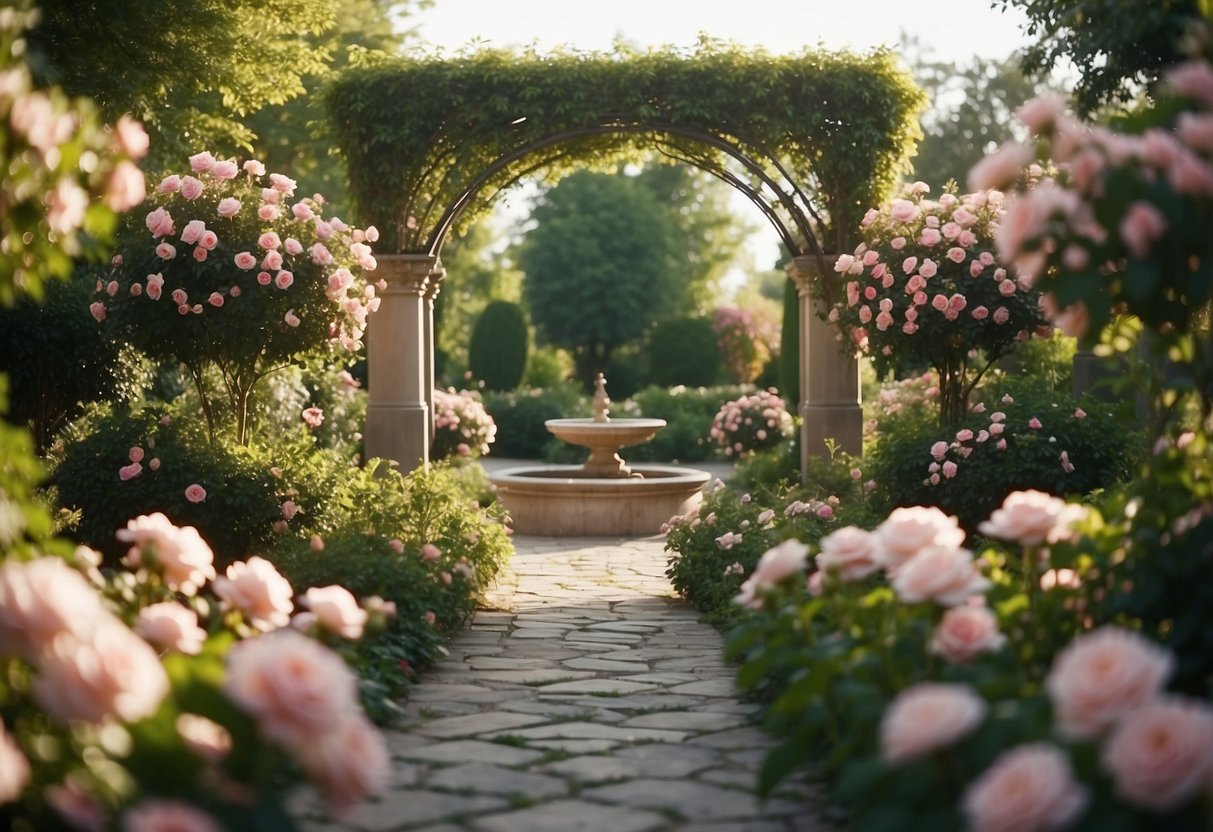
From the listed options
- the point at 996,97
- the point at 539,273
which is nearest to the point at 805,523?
the point at 539,273

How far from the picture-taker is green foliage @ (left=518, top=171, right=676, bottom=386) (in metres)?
31.3

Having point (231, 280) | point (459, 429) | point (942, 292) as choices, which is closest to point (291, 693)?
point (231, 280)

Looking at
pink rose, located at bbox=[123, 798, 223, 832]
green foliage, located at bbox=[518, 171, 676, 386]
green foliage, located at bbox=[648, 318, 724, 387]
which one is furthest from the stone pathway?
green foliage, located at bbox=[518, 171, 676, 386]

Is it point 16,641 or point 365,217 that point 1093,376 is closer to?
point 365,217

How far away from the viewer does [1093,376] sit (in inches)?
390

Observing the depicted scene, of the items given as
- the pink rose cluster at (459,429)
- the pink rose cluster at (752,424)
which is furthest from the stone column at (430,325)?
the pink rose cluster at (752,424)

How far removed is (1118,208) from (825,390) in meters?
7.13

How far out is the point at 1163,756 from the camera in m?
2.38

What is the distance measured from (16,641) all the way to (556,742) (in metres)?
2.27

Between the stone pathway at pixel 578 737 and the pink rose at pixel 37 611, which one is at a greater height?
the pink rose at pixel 37 611

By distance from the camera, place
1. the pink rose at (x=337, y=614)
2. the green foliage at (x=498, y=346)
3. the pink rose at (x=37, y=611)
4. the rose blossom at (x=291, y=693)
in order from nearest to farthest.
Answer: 1. the rose blossom at (x=291, y=693)
2. the pink rose at (x=37, y=611)
3. the pink rose at (x=337, y=614)
4. the green foliage at (x=498, y=346)

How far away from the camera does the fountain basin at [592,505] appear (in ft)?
38.3

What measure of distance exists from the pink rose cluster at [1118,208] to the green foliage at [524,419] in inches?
647

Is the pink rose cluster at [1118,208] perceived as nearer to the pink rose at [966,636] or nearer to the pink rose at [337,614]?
the pink rose at [966,636]
